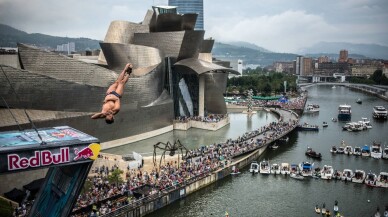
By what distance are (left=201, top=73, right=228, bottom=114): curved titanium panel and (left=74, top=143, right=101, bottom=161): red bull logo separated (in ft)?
160

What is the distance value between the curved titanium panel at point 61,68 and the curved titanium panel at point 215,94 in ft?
75.8

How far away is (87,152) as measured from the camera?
16250 mm

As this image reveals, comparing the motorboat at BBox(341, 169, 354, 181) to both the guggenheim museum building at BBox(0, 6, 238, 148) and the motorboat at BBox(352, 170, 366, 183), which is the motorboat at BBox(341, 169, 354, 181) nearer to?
the motorboat at BBox(352, 170, 366, 183)

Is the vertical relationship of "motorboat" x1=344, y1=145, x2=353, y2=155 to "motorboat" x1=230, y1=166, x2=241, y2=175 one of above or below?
above

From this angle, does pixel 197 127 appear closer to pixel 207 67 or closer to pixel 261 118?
pixel 207 67

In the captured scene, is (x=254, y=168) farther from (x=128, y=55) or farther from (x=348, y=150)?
(x=128, y=55)

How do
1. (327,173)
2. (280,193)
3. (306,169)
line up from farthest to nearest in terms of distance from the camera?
(306,169), (327,173), (280,193)

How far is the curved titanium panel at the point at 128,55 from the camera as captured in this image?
51.8m

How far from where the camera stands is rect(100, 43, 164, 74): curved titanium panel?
5184cm

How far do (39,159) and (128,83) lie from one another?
31.9m

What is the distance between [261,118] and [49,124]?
42.5 meters

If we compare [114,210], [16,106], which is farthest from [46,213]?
[16,106]

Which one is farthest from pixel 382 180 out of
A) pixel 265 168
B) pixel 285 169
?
pixel 265 168

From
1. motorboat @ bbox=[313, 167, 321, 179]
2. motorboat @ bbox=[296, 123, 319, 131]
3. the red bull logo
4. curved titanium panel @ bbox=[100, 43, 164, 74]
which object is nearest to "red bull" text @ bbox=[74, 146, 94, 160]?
the red bull logo
